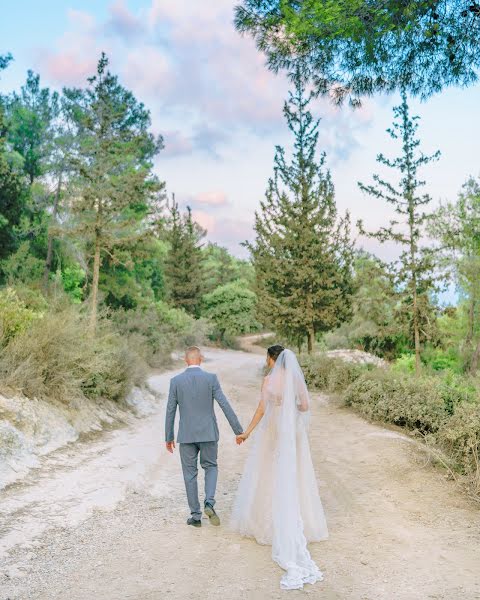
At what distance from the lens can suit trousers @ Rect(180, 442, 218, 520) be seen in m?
6.05

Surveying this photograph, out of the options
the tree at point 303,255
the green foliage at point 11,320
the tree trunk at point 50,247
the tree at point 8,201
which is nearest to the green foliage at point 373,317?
the tree at point 303,255

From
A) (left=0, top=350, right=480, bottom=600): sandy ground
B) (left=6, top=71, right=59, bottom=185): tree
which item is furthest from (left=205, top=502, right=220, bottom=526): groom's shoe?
(left=6, top=71, right=59, bottom=185): tree

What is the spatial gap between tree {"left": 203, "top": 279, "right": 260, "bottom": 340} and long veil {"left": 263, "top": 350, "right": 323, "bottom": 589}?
49.9m

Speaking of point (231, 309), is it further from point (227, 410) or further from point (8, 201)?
point (227, 410)

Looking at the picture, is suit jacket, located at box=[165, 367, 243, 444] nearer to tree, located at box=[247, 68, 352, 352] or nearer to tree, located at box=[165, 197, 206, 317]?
tree, located at box=[247, 68, 352, 352]

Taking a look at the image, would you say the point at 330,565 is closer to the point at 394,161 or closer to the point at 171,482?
the point at 171,482

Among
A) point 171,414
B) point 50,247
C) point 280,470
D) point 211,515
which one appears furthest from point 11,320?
point 50,247

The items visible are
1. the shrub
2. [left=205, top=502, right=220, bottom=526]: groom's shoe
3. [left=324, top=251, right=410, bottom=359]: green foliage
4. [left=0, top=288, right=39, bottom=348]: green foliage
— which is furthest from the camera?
[left=324, top=251, right=410, bottom=359]: green foliage

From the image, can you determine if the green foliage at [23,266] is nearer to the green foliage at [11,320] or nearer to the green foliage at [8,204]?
the green foliage at [8,204]

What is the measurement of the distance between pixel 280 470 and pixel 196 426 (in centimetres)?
112

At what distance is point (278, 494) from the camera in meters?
5.32

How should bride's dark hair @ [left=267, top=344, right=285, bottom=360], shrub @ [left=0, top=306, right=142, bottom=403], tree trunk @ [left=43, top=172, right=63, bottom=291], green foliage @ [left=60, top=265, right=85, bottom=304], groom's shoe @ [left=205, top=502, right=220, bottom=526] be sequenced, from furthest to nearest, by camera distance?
green foliage @ [left=60, top=265, right=85, bottom=304], tree trunk @ [left=43, top=172, right=63, bottom=291], shrub @ [left=0, top=306, right=142, bottom=403], groom's shoe @ [left=205, top=502, right=220, bottom=526], bride's dark hair @ [left=267, top=344, right=285, bottom=360]

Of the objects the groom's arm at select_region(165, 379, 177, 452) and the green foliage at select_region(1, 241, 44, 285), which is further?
the green foliage at select_region(1, 241, 44, 285)

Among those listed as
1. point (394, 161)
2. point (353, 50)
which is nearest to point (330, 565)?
point (353, 50)
